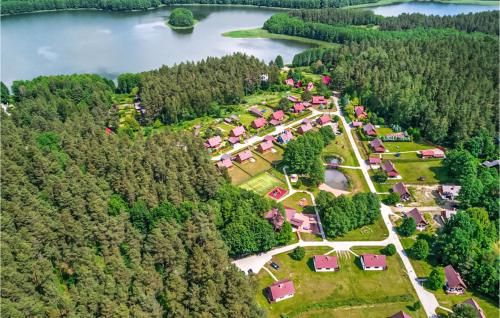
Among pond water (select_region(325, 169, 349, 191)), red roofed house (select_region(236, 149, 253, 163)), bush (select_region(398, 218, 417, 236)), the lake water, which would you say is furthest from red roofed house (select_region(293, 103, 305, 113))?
bush (select_region(398, 218, 417, 236))

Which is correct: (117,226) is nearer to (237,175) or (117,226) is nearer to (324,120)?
(237,175)

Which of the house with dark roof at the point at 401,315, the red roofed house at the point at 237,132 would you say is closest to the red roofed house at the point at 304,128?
the red roofed house at the point at 237,132

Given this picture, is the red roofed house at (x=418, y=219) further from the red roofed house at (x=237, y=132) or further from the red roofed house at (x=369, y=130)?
the red roofed house at (x=237, y=132)

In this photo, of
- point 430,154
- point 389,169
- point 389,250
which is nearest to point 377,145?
point 389,169

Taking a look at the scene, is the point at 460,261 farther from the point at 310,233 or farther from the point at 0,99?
the point at 0,99

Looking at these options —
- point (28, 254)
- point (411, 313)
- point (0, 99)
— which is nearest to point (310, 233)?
point (411, 313)

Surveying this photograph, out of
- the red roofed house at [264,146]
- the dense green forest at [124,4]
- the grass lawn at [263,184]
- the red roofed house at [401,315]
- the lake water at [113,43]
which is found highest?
the dense green forest at [124,4]
